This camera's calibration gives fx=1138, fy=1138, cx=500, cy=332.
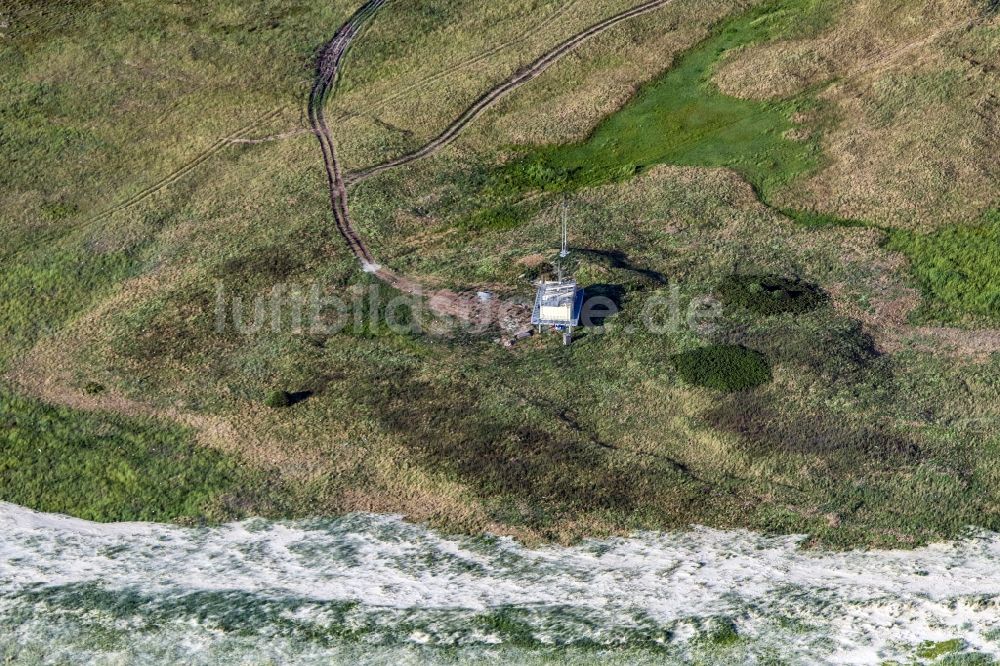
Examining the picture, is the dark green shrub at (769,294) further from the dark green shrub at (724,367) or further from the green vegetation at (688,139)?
the green vegetation at (688,139)

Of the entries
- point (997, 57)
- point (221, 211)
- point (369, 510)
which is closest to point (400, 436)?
point (369, 510)

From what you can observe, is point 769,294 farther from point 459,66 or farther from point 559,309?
point 459,66

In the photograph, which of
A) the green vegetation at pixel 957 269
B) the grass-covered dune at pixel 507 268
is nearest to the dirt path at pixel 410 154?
the grass-covered dune at pixel 507 268

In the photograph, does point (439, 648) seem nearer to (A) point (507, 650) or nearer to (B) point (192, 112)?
(A) point (507, 650)

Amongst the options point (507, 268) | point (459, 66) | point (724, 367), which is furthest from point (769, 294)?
point (459, 66)

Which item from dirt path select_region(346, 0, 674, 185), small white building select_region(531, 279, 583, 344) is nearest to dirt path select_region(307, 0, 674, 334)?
dirt path select_region(346, 0, 674, 185)

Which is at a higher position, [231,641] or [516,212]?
[516,212]
